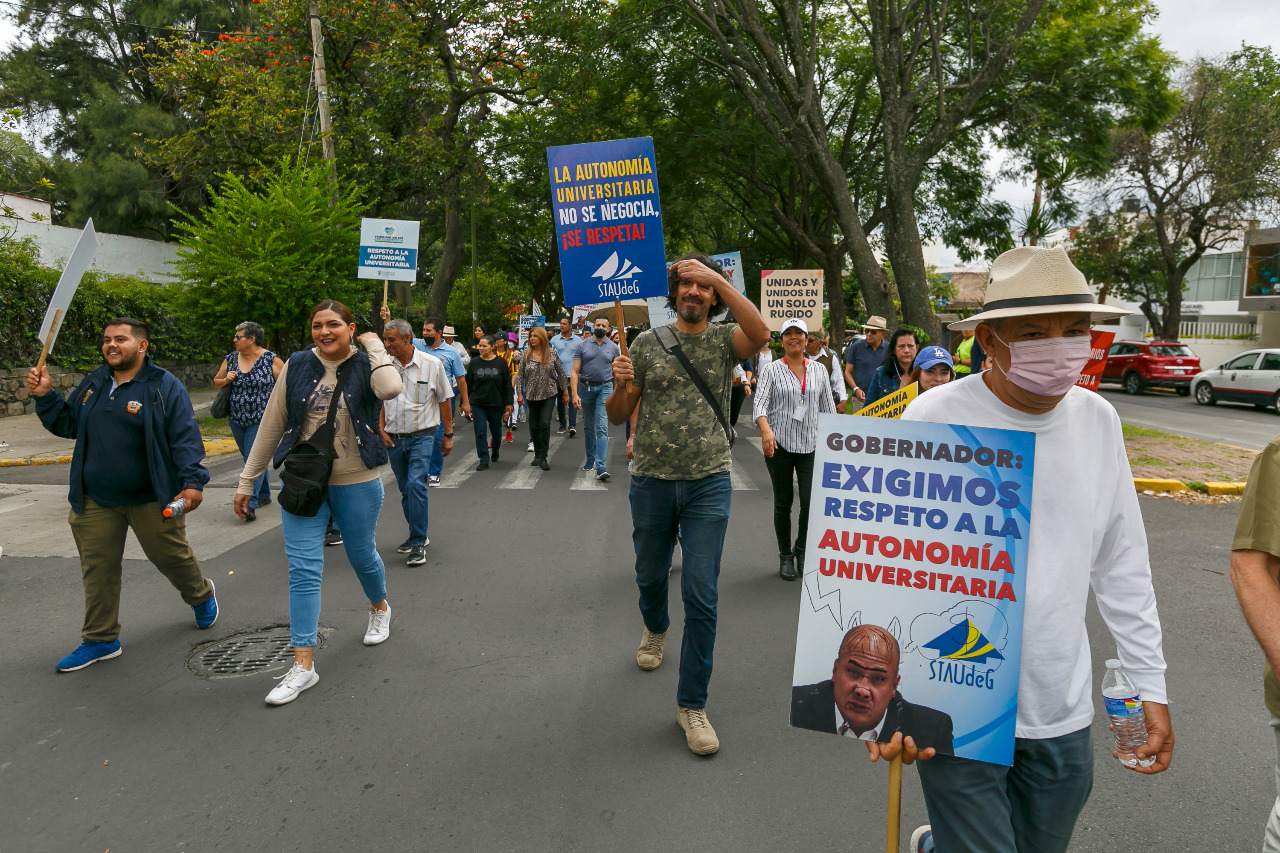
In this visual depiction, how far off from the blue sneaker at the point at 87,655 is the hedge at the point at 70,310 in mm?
9224

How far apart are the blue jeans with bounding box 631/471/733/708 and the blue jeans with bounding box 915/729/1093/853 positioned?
1.63 meters

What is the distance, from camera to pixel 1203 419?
19391 mm

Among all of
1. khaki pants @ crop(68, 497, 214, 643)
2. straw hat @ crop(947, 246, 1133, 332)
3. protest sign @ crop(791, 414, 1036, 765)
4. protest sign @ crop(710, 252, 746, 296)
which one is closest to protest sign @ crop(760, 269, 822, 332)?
protest sign @ crop(710, 252, 746, 296)

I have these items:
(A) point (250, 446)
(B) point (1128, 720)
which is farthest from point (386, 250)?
(B) point (1128, 720)

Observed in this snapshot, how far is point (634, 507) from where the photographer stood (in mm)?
3883

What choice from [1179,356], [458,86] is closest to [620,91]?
[458,86]

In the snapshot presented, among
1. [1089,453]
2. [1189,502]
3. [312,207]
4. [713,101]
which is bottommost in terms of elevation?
[1189,502]

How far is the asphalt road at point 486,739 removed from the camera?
3037 mm

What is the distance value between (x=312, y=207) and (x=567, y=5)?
6970 millimetres

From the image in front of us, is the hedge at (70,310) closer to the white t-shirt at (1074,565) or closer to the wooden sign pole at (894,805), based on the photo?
the wooden sign pole at (894,805)

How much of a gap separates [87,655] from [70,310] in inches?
563

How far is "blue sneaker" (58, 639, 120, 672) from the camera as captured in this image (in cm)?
443

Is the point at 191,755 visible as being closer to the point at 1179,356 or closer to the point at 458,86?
the point at 458,86

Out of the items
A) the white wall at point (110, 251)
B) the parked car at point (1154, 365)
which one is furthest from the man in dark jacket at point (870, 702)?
the parked car at point (1154, 365)
